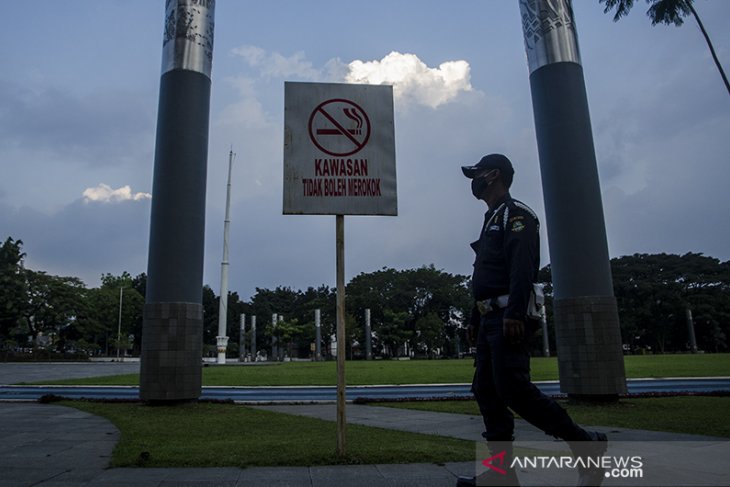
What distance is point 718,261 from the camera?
195 feet

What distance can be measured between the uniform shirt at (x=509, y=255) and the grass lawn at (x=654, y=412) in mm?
4566

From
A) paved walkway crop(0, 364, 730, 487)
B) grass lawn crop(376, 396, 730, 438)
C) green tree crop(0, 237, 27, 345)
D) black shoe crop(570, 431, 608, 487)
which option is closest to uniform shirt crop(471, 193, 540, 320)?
black shoe crop(570, 431, 608, 487)

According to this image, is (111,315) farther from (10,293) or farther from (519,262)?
(519,262)

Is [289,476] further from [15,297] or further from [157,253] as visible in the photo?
[15,297]

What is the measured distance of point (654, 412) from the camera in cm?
886

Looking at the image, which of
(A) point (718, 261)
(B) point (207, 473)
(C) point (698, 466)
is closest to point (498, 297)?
(C) point (698, 466)

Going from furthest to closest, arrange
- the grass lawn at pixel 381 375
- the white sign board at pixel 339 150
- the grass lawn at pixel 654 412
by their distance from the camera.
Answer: the grass lawn at pixel 381 375 → the grass lawn at pixel 654 412 → the white sign board at pixel 339 150

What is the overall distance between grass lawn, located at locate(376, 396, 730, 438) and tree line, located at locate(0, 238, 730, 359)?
48.3 meters

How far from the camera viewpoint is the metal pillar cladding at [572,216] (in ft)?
33.5

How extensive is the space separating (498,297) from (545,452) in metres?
2.34

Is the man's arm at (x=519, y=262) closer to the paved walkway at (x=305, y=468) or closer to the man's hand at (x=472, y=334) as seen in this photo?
the man's hand at (x=472, y=334)

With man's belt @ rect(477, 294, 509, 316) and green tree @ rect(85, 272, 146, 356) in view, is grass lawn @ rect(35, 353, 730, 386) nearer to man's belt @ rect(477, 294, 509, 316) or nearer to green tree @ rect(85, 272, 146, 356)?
man's belt @ rect(477, 294, 509, 316)

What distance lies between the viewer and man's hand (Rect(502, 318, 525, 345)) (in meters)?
3.18
